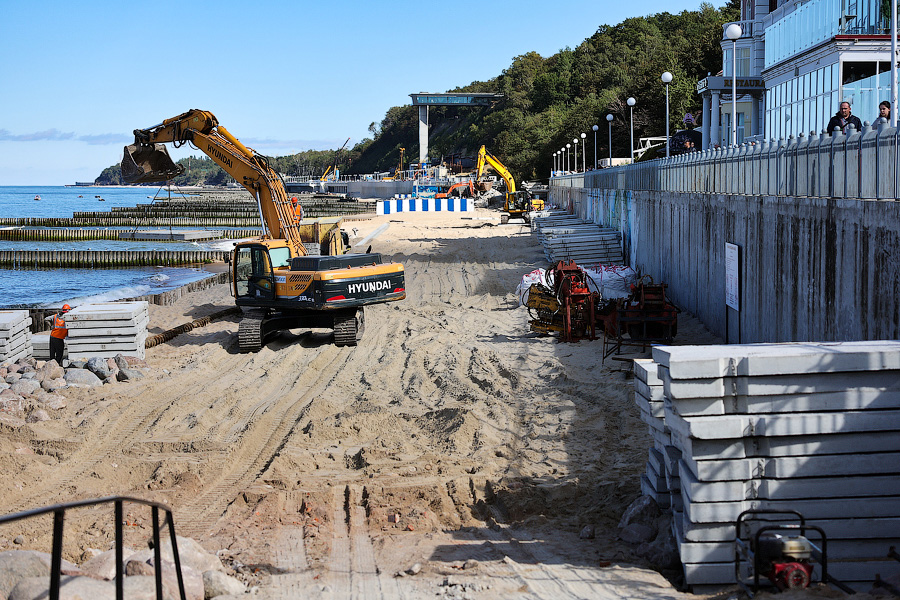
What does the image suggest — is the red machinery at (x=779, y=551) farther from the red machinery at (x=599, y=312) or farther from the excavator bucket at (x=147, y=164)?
the excavator bucket at (x=147, y=164)

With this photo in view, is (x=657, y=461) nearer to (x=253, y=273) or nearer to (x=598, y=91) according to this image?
(x=253, y=273)

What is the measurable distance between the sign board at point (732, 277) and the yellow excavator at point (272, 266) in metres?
6.60

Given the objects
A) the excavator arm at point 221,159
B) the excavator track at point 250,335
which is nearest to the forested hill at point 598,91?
the excavator arm at point 221,159

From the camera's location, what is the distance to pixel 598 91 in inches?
4619

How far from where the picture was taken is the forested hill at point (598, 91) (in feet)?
220

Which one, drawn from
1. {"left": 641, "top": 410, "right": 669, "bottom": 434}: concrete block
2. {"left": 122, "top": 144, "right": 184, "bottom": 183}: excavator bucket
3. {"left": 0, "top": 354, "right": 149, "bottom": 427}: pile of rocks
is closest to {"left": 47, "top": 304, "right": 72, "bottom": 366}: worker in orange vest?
{"left": 0, "top": 354, "right": 149, "bottom": 427}: pile of rocks

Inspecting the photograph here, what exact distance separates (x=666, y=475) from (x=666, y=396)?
1130mm

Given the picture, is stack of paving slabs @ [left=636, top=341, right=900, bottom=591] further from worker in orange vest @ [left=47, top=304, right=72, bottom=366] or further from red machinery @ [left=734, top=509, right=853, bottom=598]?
worker in orange vest @ [left=47, top=304, right=72, bottom=366]

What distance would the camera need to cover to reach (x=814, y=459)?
679cm

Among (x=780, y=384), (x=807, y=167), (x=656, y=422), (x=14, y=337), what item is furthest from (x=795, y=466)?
(x=14, y=337)

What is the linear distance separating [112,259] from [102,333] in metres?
35.1

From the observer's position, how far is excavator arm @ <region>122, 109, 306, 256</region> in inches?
810

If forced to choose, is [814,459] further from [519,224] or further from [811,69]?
[519,224]

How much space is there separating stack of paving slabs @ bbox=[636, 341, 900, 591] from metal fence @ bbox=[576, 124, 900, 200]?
3.53m
